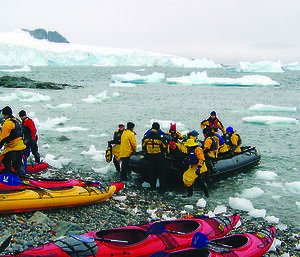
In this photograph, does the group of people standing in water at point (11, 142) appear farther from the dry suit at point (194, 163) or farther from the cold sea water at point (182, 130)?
the dry suit at point (194, 163)

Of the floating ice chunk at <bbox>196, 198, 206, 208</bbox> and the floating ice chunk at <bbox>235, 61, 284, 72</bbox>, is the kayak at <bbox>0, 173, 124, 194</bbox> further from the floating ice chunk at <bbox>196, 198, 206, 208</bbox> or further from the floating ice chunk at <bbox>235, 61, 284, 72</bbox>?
the floating ice chunk at <bbox>235, 61, 284, 72</bbox>

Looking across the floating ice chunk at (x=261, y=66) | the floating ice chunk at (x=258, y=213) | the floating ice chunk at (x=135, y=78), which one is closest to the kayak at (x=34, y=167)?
the floating ice chunk at (x=258, y=213)

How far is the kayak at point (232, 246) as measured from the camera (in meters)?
4.39

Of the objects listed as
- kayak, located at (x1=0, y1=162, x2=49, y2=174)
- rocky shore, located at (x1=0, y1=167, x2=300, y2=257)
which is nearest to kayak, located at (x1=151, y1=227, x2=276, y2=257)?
rocky shore, located at (x1=0, y1=167, x2=300, y2=257)

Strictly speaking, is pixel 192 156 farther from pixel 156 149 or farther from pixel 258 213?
pixel 258 213

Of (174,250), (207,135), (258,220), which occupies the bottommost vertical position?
(258,220)

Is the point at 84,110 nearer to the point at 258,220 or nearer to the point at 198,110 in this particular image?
the point at 198,110

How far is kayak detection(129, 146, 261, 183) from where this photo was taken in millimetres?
8328

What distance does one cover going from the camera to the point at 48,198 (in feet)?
19.6

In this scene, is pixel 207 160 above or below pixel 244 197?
above

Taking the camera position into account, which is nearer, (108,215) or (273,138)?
(108,215)

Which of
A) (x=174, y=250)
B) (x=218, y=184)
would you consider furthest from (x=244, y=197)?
(x=174, y=250)

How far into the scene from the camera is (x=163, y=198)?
7.88 m

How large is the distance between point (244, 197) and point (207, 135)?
1.93 metres
